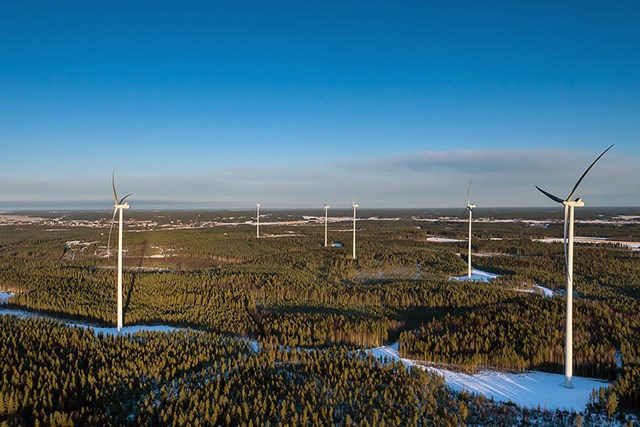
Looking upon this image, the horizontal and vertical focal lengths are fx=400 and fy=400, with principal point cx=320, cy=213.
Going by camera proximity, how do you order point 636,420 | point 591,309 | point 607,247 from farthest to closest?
point 607,247
point 591,309
point 636,420

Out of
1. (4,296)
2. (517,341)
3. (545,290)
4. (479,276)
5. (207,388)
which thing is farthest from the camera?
(479,276)

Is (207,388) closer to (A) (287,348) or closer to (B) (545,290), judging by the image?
(A) (287,348)

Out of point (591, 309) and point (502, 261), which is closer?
point (591, 309)

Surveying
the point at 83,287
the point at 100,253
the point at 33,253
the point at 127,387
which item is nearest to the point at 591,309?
the point at 127,387

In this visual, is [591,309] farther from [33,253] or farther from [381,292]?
[33,253]

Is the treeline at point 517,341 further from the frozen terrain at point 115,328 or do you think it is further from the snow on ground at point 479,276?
the snow on ground at point 479,276

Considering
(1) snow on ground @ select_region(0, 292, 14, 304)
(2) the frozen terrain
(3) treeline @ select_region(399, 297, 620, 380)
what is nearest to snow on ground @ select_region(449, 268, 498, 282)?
(3) treeline @ select_region(399, 297, 620, 380)

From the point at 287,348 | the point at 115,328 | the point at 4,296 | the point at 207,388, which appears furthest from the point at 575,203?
the point at 4,296

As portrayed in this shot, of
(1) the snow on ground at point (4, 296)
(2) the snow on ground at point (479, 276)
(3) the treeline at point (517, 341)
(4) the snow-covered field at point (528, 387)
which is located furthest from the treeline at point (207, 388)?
(2) the snow on ground at point (479, 276)
